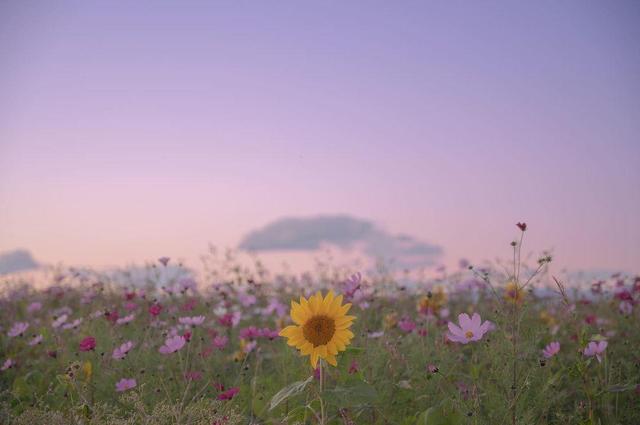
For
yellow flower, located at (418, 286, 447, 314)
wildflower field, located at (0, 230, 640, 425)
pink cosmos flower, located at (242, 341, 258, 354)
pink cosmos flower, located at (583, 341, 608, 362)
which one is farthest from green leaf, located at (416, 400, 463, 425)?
yellow flower, located at (418, 286, 447, 314)

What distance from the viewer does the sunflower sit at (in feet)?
8.06

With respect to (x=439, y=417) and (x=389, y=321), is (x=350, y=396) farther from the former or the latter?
(x=389, y=321)

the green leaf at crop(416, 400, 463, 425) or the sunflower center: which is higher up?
the sunflower center

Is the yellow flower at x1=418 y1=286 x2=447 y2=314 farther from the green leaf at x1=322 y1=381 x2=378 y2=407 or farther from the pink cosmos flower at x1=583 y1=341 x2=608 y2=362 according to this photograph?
the green leaf at x1=322 y1=381 x2=378 y2=407

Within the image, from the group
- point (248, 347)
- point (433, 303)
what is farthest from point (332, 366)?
point (433, 303)

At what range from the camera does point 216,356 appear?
4375 millimetres

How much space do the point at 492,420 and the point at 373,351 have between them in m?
0.86

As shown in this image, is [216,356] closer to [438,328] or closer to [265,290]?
[438,328]

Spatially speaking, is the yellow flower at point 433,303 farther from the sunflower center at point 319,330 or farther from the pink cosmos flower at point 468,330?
the sunflower center at point 319,330

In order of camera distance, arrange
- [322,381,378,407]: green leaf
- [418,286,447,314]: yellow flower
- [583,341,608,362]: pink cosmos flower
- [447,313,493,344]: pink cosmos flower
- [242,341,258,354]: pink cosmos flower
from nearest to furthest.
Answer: [322,381,378,407]: green leaf < [447,313,493,344]: pink cosmos flower < [583,341,608,362]: pink cosmos flower < [242,341,258,354]: pink cosmos flower < [418,286,447,314]: yellow flower

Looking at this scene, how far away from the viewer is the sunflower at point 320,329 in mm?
2457

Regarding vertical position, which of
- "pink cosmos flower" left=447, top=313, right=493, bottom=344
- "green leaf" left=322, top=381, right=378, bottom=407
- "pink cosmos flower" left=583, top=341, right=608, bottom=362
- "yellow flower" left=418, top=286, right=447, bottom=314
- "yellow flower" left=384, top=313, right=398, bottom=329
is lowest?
"yellow flower" left=418, top=286, right=447, bottom=314

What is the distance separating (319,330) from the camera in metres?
2.46

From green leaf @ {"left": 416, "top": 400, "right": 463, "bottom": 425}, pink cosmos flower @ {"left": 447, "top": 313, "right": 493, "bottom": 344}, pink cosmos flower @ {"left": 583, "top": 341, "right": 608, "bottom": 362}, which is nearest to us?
green leaf @ {"left": 416, "top": 400, "right": 463, "bottom": 425}
